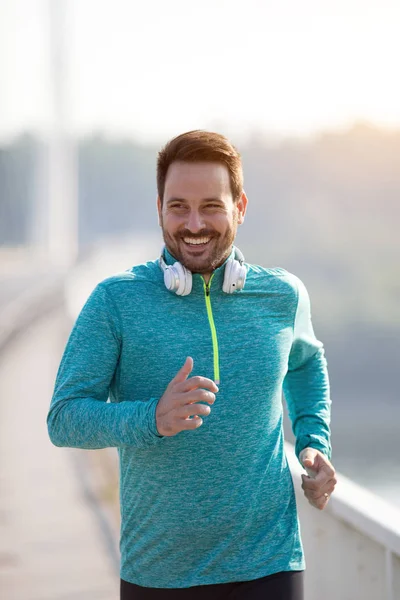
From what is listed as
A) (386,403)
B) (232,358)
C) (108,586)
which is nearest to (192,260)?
(232,358)

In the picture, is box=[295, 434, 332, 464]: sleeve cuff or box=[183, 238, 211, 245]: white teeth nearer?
box=[183, 238, 211, 245]: white teeth

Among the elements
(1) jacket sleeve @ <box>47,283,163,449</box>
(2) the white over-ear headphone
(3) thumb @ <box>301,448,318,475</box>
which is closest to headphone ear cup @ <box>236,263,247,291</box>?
(2) the white over-ear headphone

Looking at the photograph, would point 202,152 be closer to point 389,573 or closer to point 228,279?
point 228,279

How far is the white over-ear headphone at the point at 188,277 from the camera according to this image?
170cm

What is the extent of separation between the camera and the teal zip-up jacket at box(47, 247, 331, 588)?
1.66 meters

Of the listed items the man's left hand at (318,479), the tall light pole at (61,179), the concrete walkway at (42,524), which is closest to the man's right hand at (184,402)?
the man's left hand at (318,479)

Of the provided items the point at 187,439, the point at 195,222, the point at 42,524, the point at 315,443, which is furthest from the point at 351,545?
the point at 42,524

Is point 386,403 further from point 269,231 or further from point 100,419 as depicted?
point 100,419

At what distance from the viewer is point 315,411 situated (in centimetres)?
195

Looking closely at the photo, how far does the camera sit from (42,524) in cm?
405

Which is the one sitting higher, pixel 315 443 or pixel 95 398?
pixel 95 398

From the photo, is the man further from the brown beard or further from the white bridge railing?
the white bridge railing

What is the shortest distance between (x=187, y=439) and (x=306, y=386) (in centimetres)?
41

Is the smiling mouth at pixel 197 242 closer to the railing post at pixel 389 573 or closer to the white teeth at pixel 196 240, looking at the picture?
the white teeth at pixel 196 240
